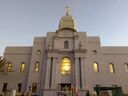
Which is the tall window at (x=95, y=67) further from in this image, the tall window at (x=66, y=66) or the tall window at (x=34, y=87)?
the tall window at (x=34, y=87)

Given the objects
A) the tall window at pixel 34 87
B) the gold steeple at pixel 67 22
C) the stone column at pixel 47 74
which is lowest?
the tall window at pixel 34 87

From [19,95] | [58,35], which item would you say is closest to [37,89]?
[19,95]

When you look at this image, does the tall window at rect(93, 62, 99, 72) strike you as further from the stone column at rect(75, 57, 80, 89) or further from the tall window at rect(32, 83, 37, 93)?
the tall window at rect(32, 83, 37, 93)

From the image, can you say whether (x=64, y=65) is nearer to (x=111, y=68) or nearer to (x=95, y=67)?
(x=95, y=67)

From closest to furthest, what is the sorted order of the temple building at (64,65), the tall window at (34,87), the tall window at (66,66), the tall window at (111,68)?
the temple building at (64,65) → the tall window at (34,87) → the tall window at (66,66) → the tall window at (111,68)

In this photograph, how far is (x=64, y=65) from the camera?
28.3 metres

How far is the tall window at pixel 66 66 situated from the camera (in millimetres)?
27734

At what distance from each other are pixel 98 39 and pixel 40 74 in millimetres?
14643

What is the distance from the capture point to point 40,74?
2781cm

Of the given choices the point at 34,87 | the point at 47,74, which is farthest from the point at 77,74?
the point at 34,87

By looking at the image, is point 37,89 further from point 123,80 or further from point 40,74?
point 123,80

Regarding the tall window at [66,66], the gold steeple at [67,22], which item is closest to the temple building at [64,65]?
the tall window at [66,66]

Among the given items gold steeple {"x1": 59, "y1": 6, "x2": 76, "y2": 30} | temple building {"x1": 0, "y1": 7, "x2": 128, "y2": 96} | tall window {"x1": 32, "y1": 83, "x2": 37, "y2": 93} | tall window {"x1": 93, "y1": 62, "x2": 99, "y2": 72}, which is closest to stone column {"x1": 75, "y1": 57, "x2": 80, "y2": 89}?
temple building {"x1": 0, "y1": 7, "x2": 128, "y2": 96}

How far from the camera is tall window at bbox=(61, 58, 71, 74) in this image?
91.0 ft
